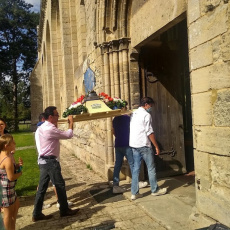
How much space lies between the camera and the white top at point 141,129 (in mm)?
4207

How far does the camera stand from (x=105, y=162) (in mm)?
5672

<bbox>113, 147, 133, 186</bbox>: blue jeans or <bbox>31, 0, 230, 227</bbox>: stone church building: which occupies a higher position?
<bbox>31, 0, 230, 227</bbox>: stone church building

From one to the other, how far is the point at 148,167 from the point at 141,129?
25.7 inches

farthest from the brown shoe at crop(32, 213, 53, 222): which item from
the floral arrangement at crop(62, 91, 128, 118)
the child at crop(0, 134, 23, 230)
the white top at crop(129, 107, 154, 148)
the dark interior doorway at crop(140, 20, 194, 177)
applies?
the dark interior doorway at crop(140, 20, 194, 177)

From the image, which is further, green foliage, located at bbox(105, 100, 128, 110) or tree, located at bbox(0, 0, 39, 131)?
tree, located at bbox(0, 0, 39, 131)

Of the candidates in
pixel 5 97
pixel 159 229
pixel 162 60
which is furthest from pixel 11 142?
pixel 5 97

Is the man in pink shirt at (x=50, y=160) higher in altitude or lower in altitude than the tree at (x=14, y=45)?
lower

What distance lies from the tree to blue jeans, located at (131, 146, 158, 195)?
31.4 metres

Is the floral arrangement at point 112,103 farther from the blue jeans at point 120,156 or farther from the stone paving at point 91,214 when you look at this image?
the stone paving at point 91,214

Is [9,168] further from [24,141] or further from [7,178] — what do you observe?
[24,141]

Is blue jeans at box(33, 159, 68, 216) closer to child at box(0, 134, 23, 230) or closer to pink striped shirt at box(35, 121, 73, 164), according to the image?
pink striped shirt at box(35, 121, 73, 164)

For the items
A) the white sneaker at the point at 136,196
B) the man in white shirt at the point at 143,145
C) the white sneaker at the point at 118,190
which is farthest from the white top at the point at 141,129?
the white sneaker at the point at 118,190

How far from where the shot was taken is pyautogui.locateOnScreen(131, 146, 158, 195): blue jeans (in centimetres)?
418

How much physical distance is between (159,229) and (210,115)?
1578 mm
